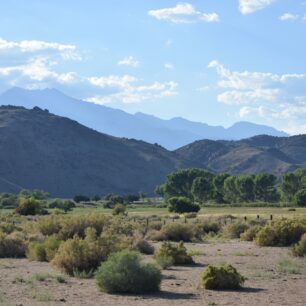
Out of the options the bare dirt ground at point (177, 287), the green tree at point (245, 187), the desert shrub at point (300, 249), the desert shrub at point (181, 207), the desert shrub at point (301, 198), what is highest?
the green tree at point (245, 187)

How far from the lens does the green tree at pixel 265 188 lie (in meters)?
126

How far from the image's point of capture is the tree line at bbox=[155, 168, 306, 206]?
121m

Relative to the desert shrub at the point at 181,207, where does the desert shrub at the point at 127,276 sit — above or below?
below

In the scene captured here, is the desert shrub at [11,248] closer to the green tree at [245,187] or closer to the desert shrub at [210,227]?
the desert shrub at [210,227]

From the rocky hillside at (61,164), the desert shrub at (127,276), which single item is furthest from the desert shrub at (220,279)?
the rocky hillside at (61,164)

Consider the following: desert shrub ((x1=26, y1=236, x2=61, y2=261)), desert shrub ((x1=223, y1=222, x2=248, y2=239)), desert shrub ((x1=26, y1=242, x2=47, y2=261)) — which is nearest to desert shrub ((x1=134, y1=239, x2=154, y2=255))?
desert shrub ((x1=26, y1=236, x2=61, y2=261))

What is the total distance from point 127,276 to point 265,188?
109m

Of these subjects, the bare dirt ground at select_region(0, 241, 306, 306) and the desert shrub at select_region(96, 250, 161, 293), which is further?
the desert shrub at select_region(96, 250, 161, 293)

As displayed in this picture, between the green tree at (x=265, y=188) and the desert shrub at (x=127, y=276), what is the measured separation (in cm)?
10671

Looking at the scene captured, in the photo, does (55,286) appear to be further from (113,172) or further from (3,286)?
(113,172)

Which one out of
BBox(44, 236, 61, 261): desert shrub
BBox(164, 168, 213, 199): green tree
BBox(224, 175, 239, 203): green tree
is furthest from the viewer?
BBox(164, 168, 213, 199): green tree

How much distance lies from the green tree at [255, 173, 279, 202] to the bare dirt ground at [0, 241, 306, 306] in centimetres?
9575

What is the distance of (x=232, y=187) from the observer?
12550cm

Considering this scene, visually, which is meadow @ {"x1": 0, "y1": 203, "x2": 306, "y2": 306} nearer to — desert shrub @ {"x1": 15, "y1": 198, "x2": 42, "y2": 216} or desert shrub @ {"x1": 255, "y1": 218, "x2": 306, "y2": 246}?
desert shrub @ {"x1": 255, "y1": 218, "x2": 306, "y2": 246}
